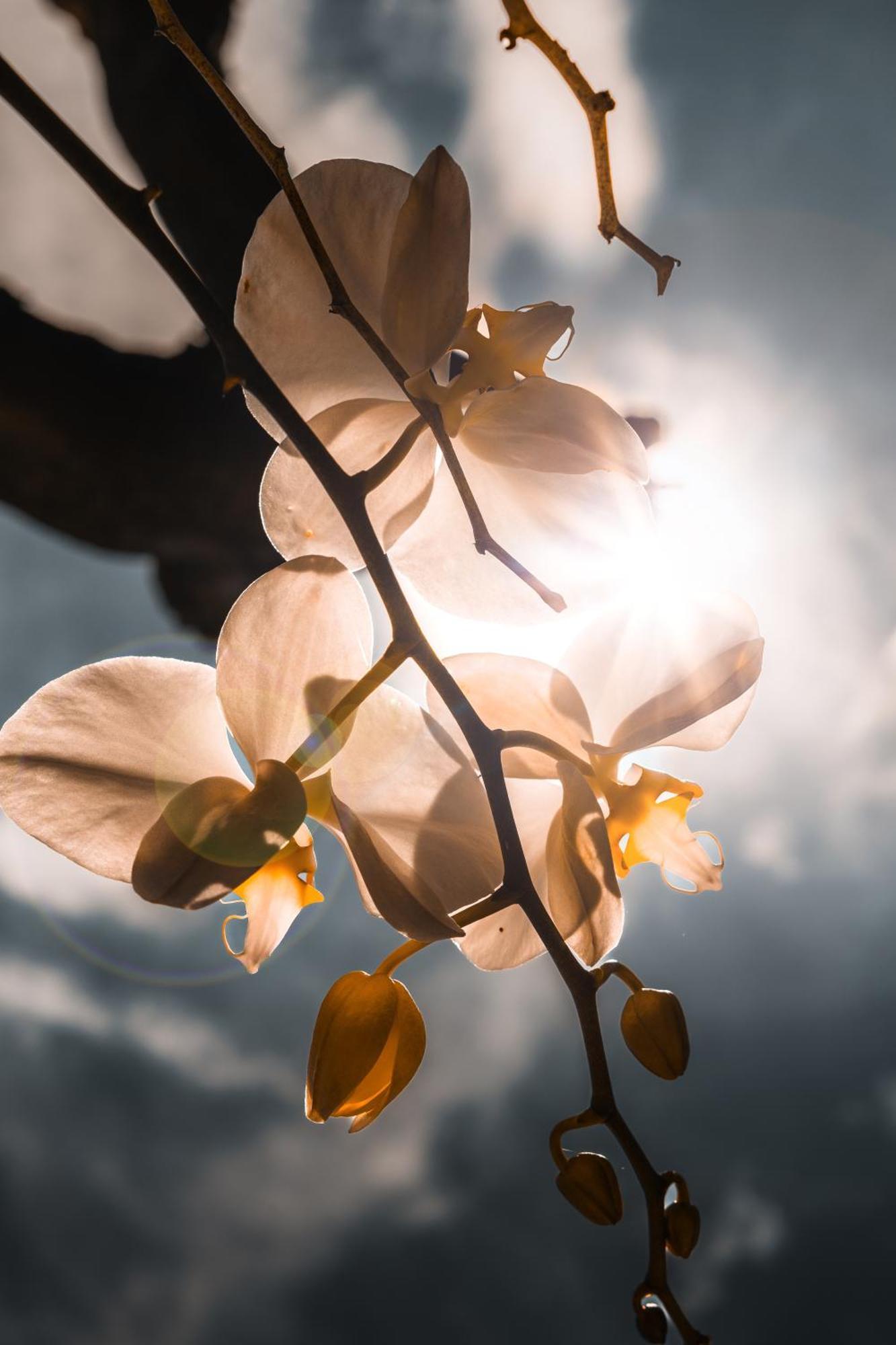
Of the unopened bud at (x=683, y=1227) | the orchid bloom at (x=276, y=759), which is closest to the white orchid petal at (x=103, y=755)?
the orchid bloom at (x=276, y=759)

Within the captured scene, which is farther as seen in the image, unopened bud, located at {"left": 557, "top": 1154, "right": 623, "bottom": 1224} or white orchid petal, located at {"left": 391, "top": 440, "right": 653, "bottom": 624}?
white orchid petal, located at {"left": 391, "top": 440, "right": 653, "bottom": 624}

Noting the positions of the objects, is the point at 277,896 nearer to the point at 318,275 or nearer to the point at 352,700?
the point at 352,700

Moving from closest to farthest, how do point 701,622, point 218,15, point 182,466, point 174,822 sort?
point 174,822
point 701,622
point 218,15
point 182,466

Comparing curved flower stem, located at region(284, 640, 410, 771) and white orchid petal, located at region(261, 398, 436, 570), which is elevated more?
white orchid petal, located at region(261, 398, 436, 570)

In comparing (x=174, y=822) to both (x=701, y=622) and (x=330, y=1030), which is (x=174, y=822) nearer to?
(x=330, y=1030)

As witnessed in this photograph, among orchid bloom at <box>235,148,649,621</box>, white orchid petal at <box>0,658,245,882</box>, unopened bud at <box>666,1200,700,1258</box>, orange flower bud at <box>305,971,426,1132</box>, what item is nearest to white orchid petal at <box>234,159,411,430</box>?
orchid bloom at <box>235,148,649,621</box>

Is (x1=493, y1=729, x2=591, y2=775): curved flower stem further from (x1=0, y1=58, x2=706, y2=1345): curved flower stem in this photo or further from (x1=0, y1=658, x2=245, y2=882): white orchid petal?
(x1=0, y1=658, x2=245, y2=882): white orchid petal

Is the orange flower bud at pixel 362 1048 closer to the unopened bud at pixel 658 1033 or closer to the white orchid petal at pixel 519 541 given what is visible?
the unopened bud at pixel 658 1033

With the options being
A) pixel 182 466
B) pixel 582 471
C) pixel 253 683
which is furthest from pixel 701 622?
pixel 182 466
